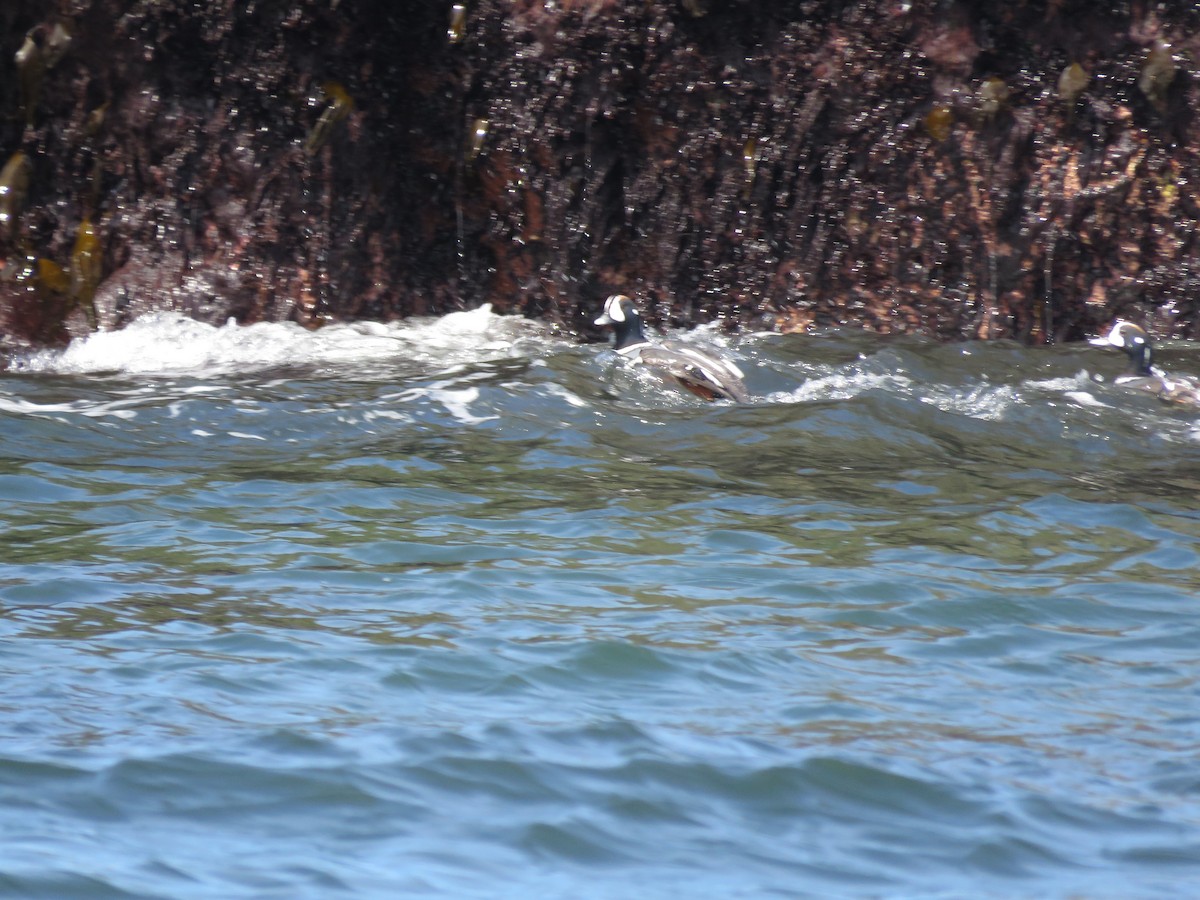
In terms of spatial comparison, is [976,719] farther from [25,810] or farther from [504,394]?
[504,394]

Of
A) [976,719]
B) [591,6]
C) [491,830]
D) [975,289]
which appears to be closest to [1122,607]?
[976,719]

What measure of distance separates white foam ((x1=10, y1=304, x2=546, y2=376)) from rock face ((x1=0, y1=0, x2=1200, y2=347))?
26cm

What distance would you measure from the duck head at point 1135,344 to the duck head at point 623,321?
141 inches

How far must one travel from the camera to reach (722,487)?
742 cm

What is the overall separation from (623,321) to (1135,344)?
386 centimetres

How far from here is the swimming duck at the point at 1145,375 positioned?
9.76 metres

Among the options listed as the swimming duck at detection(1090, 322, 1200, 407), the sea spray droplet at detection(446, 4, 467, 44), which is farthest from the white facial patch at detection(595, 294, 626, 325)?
the swimming duck at detection(1090, 322, 1200, 407)

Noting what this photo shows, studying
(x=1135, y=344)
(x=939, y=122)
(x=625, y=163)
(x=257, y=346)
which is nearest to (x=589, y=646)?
(x=257, y=346)

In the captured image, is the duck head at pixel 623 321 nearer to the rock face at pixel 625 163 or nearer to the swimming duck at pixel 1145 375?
the rock face at pixel 625 163

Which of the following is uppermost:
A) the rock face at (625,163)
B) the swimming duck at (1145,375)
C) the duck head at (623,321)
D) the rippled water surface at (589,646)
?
the rock face at (625,163)

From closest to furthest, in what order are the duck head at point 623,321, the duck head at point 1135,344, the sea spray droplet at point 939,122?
the duck head at point 1135,344, the duck head at point 623,321, the sea spray droplet at point 939,122

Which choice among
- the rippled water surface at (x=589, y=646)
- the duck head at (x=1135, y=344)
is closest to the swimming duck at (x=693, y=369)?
the rippled water surface at (x=589, y=646)

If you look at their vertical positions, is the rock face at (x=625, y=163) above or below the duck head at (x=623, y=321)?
above

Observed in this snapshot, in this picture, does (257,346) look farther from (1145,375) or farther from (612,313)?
(1145,375)
